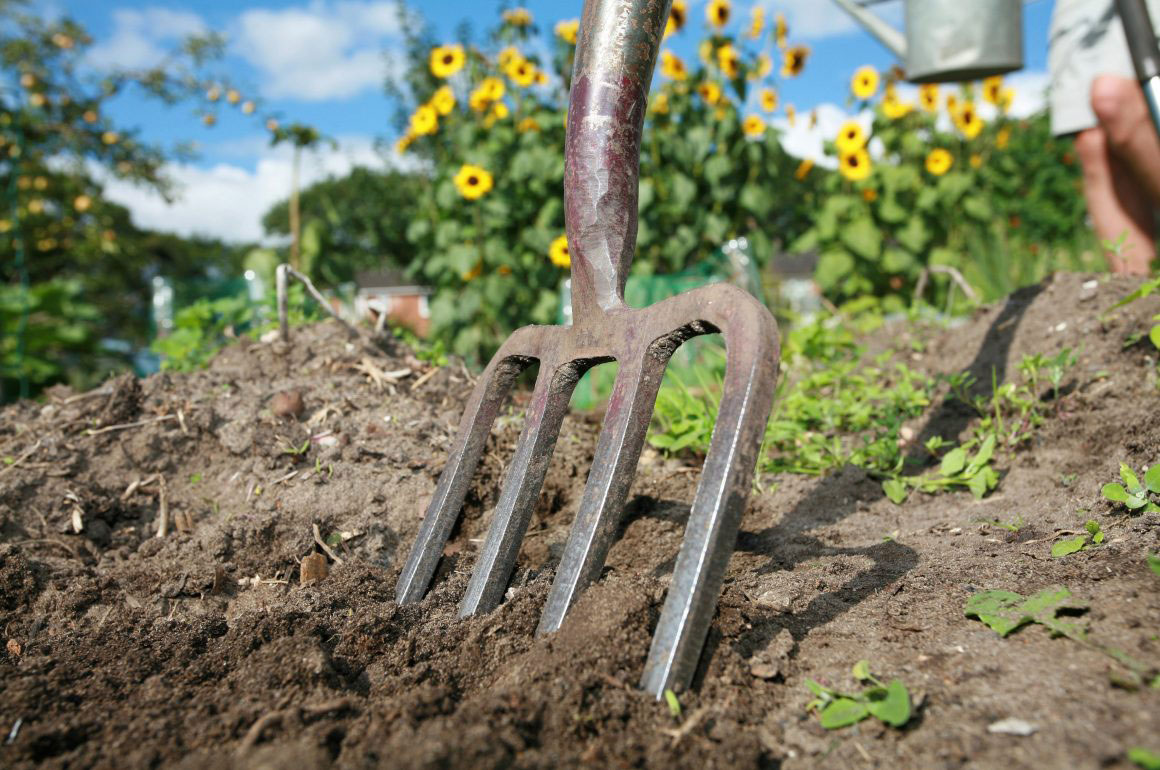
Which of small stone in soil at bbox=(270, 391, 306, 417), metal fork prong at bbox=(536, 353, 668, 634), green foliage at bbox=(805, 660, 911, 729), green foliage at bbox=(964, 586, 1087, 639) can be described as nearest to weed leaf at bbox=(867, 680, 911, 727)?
green foliage at bbox=(805, 660, 911, 729)

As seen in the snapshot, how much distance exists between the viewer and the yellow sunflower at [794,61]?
5.30 meters

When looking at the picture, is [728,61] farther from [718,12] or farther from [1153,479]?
[1153,479]

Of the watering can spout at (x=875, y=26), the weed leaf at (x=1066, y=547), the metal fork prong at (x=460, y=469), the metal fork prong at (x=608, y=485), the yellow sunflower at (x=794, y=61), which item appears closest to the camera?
the metal fork prong at (x=608, y=485)

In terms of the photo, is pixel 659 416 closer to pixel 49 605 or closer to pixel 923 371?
pixel 923 371

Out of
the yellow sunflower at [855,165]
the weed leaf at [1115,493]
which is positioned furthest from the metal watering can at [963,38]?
the weed leaf at [1115,493]

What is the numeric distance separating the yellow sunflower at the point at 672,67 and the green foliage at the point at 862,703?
4.55 metres

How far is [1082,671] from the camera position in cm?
107

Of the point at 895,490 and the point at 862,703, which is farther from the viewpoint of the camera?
the point at 895,490

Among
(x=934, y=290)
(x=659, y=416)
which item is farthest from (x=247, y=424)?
(x=934, y=290)

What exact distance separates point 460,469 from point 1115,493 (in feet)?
4.44

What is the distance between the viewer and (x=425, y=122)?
5012mm

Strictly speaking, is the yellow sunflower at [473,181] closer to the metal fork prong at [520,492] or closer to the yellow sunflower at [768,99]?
the yellow sunflower at [768,99]

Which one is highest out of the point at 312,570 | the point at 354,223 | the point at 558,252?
the point at 354,223

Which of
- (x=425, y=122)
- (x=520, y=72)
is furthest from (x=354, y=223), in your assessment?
(x=520, y=72)
